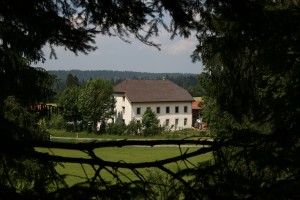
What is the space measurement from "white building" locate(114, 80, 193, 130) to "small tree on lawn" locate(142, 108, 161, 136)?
18.3 feet

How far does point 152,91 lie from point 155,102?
95.0 inches

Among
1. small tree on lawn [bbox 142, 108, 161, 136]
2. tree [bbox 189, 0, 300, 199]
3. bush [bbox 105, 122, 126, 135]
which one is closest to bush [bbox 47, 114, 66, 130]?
Answer: bush [bbox 105, 122, 126, 135]

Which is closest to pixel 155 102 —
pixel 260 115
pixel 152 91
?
pixel 152 91

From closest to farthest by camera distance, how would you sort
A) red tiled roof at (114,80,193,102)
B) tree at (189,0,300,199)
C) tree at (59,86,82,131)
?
tree at (189,0,300,199)
tree at (59,86,82,131)
red tiled roof at (114,80,193,102)

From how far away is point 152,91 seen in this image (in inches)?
2489

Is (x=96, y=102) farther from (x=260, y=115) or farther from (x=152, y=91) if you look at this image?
(x=260, y=115)

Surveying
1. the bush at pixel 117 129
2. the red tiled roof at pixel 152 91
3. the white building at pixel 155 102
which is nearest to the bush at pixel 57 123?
the white building at pixel 155 102

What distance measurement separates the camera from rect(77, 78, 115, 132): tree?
181ft

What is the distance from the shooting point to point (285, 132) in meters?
2.38

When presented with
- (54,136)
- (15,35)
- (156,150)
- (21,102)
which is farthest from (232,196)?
(54,136)

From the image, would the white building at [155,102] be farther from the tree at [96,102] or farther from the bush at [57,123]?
the bush at [57,123]

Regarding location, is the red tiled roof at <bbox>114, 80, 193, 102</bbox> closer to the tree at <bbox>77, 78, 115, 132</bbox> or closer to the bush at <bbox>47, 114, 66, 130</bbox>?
the tree at <bbox>77, 78, 115, 132</bbox>

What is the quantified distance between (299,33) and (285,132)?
4.68ft

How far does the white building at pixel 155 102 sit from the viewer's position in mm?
60156
